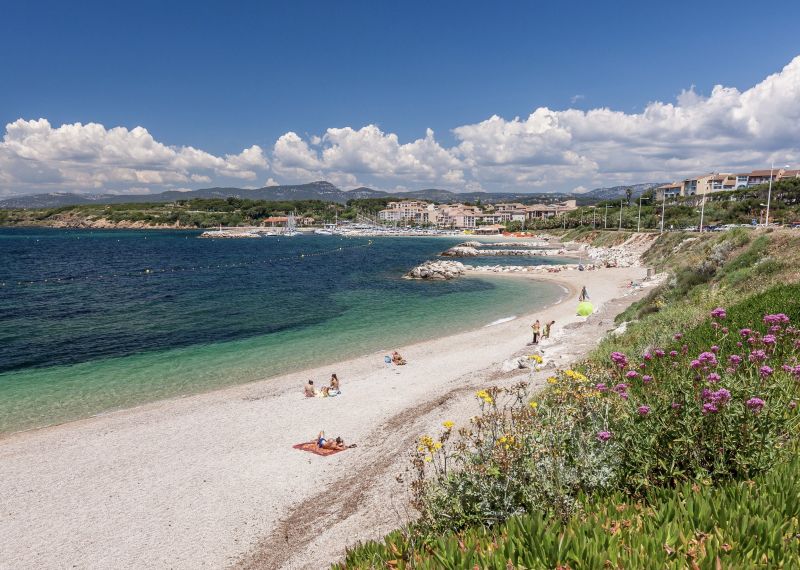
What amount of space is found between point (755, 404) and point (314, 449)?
12362mm

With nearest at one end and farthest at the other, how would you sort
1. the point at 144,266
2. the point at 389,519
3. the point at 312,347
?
the point at 389,519 → the point at 312,347 → the point at 144,266

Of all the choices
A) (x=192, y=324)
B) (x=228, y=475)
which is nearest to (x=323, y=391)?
(x=228, y=475)

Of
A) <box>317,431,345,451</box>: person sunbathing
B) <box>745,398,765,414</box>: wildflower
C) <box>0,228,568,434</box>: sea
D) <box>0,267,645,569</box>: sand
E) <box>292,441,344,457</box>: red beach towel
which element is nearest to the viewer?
<box>745,398,765,414</box>: wildflower

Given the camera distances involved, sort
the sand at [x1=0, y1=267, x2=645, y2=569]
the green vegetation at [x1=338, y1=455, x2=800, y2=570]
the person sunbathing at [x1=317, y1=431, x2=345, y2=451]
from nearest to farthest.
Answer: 1. the green vegetation at [x1=338, y1=455, x2=800, y2=570]
2. the sand at [x1=0, y1=267, x2=645, y2=569]
3. the person sunbathing at [x1=317, y1=431, x2=345, y2=451]

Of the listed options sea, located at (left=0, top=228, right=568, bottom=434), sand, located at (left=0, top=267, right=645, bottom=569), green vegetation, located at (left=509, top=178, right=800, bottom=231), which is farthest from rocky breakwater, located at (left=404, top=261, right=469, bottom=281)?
green vegetation, located at (left=509, top=178, right=800, bottom=231)

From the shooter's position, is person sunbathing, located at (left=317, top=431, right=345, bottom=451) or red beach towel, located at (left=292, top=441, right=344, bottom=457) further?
person sunbathing, located at (left=317, top=431, right=345, bottom=451)

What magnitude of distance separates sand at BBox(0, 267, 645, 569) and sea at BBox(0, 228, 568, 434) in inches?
116

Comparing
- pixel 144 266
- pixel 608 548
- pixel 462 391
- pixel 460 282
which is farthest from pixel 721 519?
pixel 144 266

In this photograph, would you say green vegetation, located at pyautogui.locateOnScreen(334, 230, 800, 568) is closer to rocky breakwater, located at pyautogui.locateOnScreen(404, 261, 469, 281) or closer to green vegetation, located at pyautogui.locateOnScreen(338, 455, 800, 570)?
green vegetation, located at pyautogui.locateOnScreen(338, 455, 800, 570)

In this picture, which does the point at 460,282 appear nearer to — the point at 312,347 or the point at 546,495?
the point at 312,347

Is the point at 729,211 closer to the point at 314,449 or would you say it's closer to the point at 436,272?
the point at 436,272

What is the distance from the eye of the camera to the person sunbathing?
14.6 meters

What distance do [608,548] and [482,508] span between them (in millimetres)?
2141

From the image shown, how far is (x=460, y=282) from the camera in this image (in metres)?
57.2
